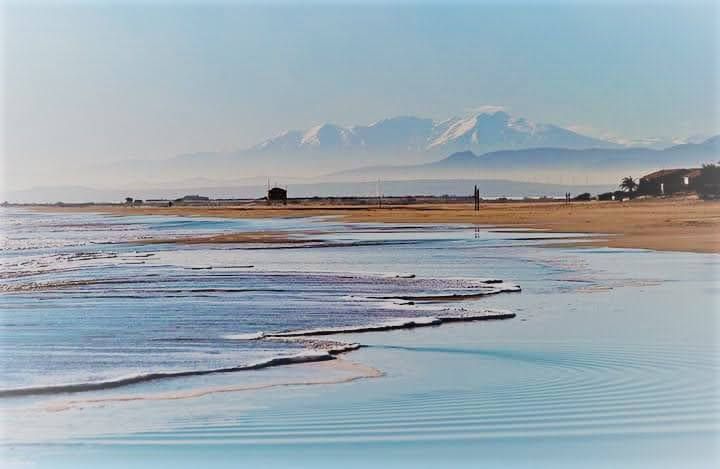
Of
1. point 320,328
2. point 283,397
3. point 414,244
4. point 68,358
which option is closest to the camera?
point 283,397

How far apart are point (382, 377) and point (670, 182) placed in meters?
92.7

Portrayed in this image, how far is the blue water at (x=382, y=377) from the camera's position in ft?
21.8

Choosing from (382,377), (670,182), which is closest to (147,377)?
(382,377)

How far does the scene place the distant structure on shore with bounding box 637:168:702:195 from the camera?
89769 mm

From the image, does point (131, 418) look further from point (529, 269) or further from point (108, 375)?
point (529, 269)

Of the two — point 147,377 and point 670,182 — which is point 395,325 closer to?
point 147,377

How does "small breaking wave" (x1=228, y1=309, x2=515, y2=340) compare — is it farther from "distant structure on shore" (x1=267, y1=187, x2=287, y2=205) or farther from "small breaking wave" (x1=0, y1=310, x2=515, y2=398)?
"distant structure on shore" (x1=267, y1=187, x2=287, y2=205)

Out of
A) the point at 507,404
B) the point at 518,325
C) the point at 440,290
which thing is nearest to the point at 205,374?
the point at 507,404

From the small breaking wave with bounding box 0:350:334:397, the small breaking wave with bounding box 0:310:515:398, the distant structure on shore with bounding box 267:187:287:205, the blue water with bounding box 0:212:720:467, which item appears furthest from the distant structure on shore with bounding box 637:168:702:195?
the small breaking wave with bounding box 0:350:334:397

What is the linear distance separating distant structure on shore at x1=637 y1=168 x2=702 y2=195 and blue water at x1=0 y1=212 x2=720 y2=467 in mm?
74913

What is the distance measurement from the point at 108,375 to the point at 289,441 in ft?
10.1

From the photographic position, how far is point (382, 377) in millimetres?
9047

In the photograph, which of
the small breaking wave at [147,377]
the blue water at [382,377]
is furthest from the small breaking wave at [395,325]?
the small breaking wave at [147,377]

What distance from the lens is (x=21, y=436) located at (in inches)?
280
